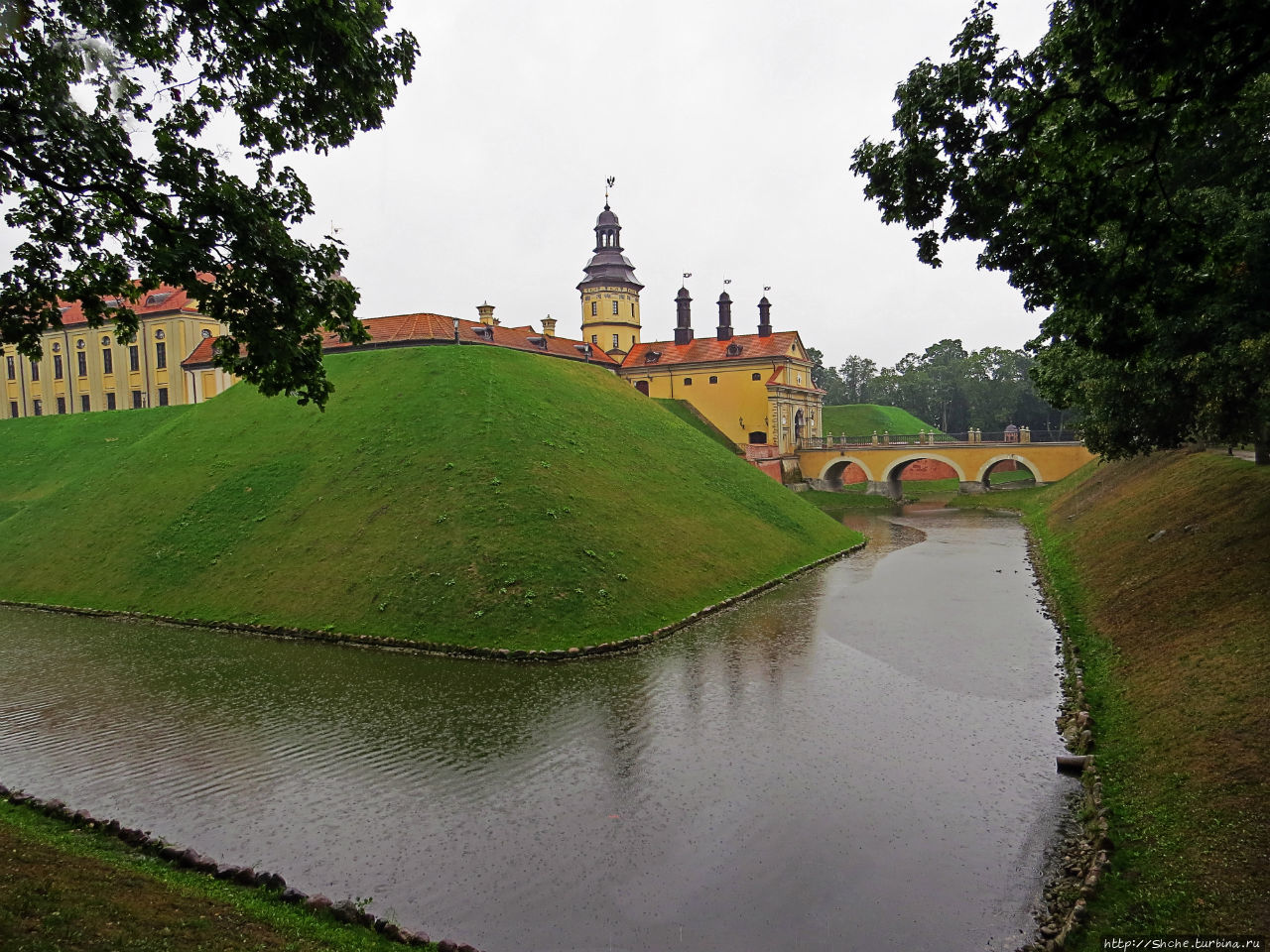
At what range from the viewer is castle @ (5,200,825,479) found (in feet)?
214

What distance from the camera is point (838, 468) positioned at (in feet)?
270

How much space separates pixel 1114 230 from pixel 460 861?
56.5 feet

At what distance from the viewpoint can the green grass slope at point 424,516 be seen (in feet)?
88.8

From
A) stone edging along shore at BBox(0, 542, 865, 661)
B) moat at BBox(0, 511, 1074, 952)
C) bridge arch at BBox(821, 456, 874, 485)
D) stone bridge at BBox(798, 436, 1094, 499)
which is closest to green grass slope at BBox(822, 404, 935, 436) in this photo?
bridge arch at BBox(821, 456, 874, 485)

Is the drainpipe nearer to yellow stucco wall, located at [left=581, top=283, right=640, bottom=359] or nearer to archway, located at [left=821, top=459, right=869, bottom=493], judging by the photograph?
yellow stucco wall, located at [left=581, top=283, right=640, bottom=359]

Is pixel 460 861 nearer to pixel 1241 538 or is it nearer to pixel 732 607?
pixel 732 607

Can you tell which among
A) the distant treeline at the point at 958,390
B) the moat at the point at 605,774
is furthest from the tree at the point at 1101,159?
the distant treeline at the point at 958,390

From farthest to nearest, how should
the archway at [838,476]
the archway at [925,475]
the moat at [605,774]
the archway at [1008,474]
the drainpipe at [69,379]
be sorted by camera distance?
the archway at [838,476] < the archway at [925,475] < the archway at [1008,474] < the drainpipe at [69,379] < the moat at [605,774]

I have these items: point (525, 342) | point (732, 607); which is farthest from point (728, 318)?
point (732, 607)

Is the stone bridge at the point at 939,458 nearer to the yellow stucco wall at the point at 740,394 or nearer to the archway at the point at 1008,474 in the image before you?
the archway at the point at 1008,474

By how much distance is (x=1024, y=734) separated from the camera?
56.0 ft

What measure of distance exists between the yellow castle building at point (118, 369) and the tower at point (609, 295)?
37.3 metres

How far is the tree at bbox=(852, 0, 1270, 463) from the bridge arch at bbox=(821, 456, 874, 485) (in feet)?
208

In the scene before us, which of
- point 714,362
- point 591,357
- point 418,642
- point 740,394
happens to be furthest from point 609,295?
point 418,642
